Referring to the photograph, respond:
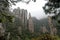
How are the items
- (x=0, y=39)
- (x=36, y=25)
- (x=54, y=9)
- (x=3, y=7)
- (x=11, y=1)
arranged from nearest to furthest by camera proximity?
1. (x=54, y=9)
2. (x=3, y=7)
3. (x=11, y=1)
4. (x=0, y=39)
5. (x=36, y=25)

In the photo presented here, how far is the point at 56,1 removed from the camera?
19.6 feet

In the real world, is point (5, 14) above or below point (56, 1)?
below

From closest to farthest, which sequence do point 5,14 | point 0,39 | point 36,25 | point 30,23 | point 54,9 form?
point 54,9, point 5,14, point 0,39, point 36,25, point 30,23

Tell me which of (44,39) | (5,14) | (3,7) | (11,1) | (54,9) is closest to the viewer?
(54,9)

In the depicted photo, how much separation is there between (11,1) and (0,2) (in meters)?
0.87

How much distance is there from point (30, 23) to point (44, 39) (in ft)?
209

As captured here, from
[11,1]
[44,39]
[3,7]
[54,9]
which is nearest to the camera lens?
[54,9]

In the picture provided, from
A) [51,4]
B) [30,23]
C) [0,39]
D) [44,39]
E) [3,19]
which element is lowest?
[30,23]

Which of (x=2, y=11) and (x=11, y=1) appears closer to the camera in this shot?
(x=2, y=11)

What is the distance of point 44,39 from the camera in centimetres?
1950

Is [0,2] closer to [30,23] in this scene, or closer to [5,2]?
[5,2]

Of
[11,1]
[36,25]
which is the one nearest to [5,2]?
[11,1]

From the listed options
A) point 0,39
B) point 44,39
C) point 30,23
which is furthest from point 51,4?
point 30,23

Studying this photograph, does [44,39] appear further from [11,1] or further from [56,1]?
[56,1]
